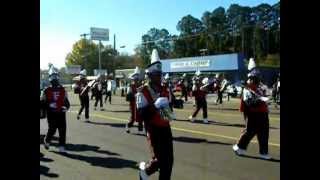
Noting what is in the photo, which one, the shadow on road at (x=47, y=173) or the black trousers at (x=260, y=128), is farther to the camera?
the black trousers at (x=260, y=128)

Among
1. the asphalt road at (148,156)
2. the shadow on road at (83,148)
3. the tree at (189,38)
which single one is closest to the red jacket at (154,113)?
the asphalt road at (148,156)

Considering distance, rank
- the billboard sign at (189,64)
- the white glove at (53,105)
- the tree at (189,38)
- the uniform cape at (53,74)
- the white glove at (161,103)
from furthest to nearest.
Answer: the tree at (189,38) < the billboard sign at (189,64) < the white glove at (53,105) < the uniform cape at (53,74) < the white glove at (161,103)

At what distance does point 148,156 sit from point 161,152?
4.12 m

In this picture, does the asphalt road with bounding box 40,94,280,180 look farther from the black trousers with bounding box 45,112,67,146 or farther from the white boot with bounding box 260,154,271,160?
the black trousers with bounding box 45,112,67,146

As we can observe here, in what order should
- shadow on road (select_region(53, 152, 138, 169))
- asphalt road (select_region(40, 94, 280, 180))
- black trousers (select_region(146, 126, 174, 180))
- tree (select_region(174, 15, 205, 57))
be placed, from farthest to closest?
tree (select_region(174, 15, 205, 57)) → shadow on road (select_region(53, 152, 138, 169)) → asphalt road (select_region(40, 94, 280, 180)) → black trousers (select_region(146, 126, 174, 180))

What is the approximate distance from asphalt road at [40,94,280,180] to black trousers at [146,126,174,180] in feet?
5.76

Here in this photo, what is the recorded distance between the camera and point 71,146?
→ 40.7 ft

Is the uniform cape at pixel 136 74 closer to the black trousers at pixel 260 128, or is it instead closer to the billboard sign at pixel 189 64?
the black trousers at pixel 260 128

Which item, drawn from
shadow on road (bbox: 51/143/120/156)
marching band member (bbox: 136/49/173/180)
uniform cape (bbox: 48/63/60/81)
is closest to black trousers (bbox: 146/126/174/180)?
marching band member (bbox: 136/49/173/180)

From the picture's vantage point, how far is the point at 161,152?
631 centimetres

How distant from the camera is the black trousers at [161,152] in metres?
6.23

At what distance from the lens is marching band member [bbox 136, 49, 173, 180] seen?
6289 mm

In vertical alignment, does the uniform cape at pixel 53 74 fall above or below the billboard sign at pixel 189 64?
below
